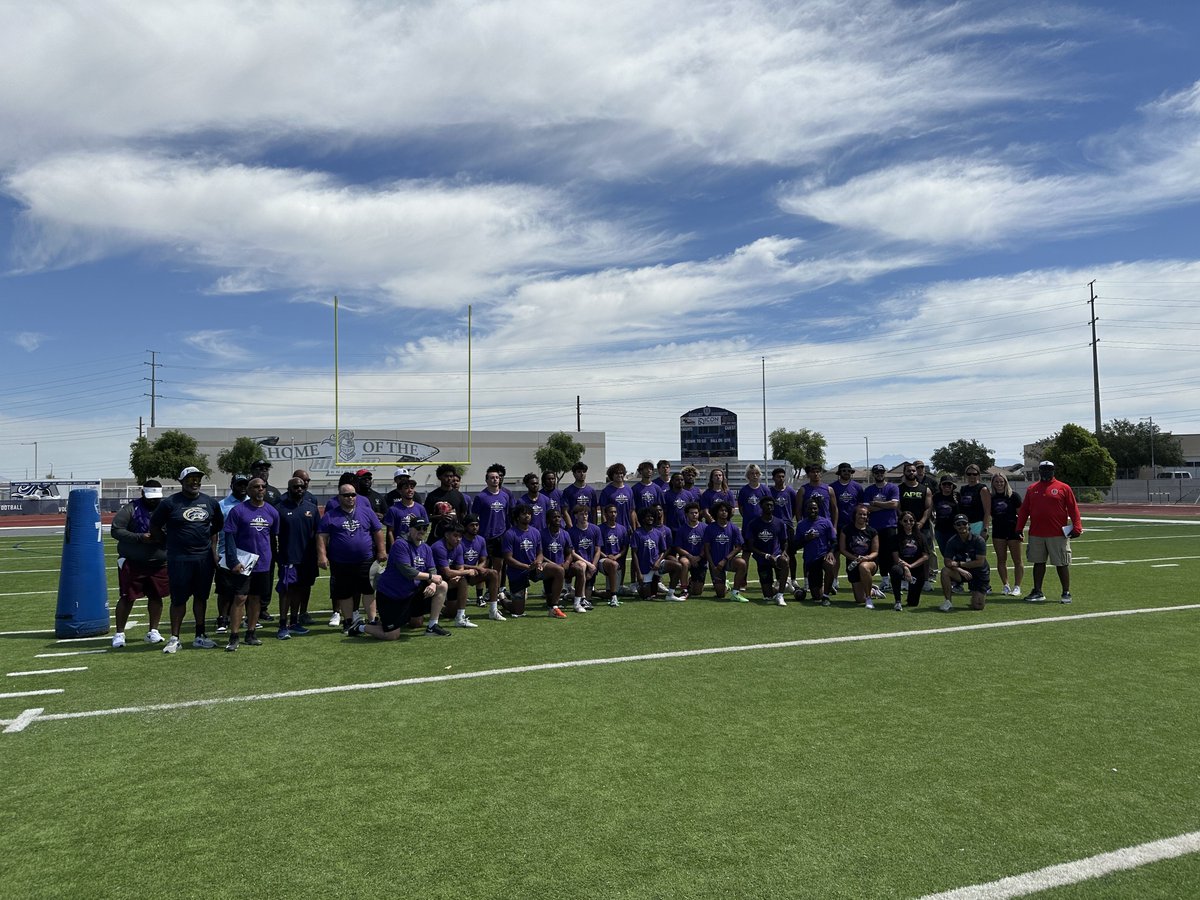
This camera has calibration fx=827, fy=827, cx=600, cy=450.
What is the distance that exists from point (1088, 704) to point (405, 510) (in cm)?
644

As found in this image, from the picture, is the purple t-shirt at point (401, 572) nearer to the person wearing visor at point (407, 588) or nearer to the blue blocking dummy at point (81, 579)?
the person wearing visor at point (407, 588)

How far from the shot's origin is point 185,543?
297 inches

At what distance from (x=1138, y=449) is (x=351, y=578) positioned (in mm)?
72015

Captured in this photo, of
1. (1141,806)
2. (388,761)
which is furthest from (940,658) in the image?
(388,761)

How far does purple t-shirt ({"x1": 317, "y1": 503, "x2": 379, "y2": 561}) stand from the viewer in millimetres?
8414

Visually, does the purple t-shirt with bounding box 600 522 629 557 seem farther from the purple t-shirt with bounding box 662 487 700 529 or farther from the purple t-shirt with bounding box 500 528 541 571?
the purple t-shirt with bounding box 500 528 541 571

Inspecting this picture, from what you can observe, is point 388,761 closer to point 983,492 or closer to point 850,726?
point 850,726

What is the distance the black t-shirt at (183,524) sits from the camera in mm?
7531

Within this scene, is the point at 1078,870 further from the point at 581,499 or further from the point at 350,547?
the point at 581,499

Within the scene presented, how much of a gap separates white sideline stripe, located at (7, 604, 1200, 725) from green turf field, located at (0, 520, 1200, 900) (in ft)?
0.23

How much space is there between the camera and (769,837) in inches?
134

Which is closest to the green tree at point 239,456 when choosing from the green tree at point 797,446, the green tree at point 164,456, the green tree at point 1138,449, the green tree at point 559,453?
the green tree at point 164,456

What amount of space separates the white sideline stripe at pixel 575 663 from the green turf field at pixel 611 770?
7cm

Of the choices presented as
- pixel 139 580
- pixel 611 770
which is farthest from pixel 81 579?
pixel 611 770
